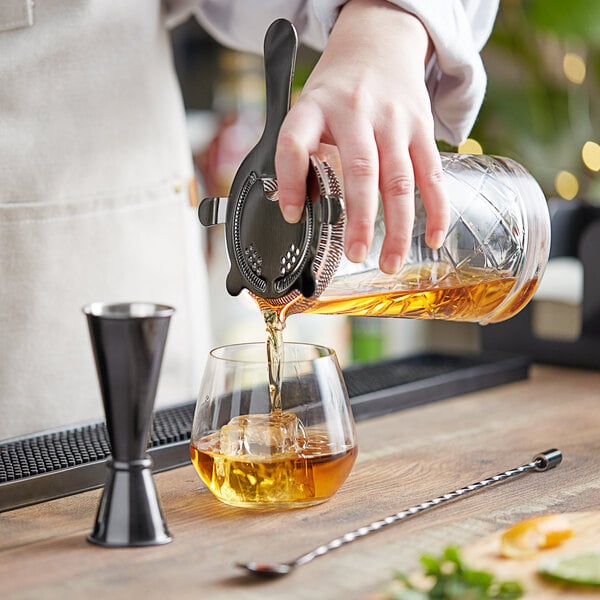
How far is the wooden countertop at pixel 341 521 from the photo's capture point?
676mm

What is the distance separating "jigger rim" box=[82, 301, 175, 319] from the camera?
687mm

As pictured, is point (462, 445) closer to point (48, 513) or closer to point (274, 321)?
point (274, 321)

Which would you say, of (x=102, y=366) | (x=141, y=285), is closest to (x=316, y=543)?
(x=102, y=366)

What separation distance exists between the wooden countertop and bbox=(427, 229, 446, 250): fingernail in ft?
0.73

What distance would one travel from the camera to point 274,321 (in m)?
0.80

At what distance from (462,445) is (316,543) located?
340mm

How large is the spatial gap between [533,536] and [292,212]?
0.30m

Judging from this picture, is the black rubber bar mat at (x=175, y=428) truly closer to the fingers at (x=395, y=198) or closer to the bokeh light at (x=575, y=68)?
the fingers at (x=395, y=198)

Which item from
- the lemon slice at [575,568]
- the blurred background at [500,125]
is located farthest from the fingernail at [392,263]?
the blurred background at [500,125]

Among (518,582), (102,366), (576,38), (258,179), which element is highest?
(576,38)

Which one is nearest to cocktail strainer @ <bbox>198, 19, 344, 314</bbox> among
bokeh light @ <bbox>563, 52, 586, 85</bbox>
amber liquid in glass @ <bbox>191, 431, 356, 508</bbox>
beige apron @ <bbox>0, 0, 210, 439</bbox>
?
amber liquid in glass @ <bbox>191, 431, 356, 508</bbox>

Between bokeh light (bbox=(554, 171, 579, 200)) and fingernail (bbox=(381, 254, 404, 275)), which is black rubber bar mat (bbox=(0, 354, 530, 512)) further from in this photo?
bokeh light (bbox=(554, 171, 579, 200))

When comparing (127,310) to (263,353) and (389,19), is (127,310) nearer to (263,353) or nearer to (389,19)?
(263,353)

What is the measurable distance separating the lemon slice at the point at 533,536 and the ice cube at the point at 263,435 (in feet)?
0.59
